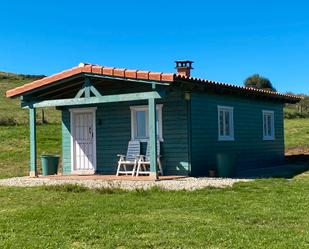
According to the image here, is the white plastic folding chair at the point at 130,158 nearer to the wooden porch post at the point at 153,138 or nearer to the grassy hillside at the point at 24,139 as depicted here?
the wooden porch post at the point at 153,138

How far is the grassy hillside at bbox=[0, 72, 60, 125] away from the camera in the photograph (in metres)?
31.6

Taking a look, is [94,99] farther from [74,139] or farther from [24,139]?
[24,139]

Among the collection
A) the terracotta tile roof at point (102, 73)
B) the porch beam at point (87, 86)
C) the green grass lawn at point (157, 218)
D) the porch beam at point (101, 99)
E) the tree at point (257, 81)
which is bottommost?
the green grass lawn at point (157, 218)

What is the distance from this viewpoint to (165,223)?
7.47 m

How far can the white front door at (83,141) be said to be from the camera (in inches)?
667

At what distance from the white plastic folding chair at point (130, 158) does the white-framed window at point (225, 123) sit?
8.93ft

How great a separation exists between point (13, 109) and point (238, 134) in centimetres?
2404

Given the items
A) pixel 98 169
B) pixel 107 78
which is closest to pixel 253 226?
pixel 107 78

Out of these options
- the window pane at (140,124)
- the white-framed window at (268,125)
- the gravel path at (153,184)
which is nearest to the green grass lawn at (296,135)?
the white-framed window at (268,125)

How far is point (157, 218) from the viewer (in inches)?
310

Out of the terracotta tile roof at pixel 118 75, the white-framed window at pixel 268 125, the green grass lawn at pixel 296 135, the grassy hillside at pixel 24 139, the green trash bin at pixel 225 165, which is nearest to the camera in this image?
the terracotta tile roof at pixel 118 75

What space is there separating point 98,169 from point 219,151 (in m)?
3.85

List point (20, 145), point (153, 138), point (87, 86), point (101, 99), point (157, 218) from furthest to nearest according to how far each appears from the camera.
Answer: point (20, 145) < point (87, 86) < point (101, 99) < point (153, 138) < point (157, 218)

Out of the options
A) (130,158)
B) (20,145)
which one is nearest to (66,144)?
(130,158)
